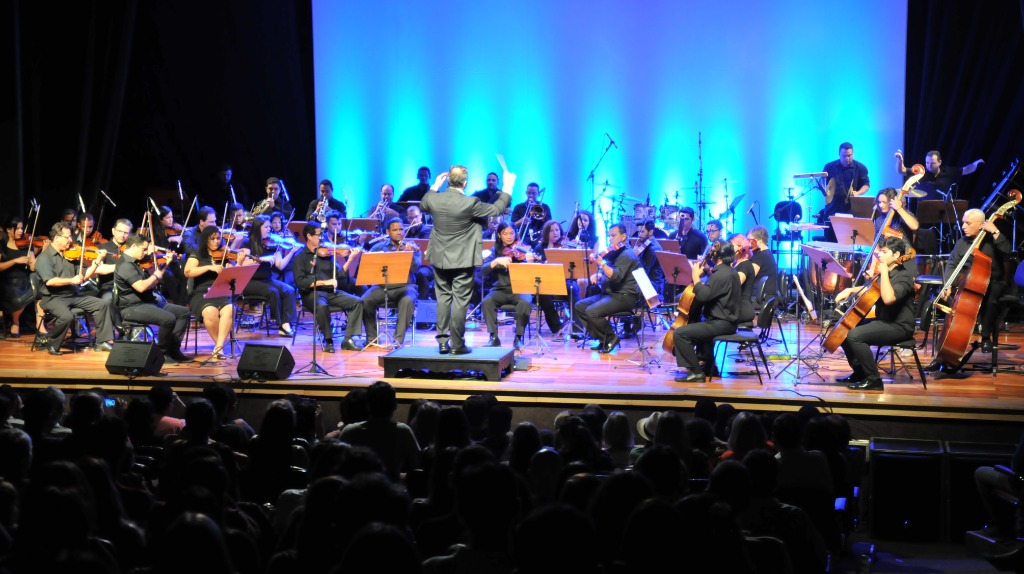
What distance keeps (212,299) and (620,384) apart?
4156 millimetres

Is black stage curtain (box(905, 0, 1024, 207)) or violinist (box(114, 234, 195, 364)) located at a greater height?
black stage curtain (box(905, 0, 1024, 207))

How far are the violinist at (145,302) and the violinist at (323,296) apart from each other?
51.0 inches

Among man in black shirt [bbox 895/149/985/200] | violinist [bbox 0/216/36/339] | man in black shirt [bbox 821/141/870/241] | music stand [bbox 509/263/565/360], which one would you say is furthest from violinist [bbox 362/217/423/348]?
man in black shirt [bbox 895/149/985/200]

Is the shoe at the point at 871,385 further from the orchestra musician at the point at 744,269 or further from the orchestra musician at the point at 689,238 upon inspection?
the orchestra musician at the point at 689,238

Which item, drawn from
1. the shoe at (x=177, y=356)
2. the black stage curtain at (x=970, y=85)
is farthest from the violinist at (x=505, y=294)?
the black stage curtain at (x=970, y=85)

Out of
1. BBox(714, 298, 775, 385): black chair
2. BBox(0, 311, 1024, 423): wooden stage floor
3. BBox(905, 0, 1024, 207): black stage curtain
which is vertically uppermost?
BBox(905, 0, 1024, 207): black stage curtain

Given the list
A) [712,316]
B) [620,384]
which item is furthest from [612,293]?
[620,384]

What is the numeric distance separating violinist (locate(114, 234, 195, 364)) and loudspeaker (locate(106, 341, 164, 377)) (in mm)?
769

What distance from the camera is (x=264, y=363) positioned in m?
7.93

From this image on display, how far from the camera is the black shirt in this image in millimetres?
7988

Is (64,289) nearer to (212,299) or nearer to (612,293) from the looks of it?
(212,299)

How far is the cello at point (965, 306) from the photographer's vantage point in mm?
7727

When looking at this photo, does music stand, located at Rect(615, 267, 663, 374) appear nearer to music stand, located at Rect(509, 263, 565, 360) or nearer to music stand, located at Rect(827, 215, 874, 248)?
music stand, located at Rect(509, 263, 565, 360)

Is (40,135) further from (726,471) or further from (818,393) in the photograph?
(726,471)
